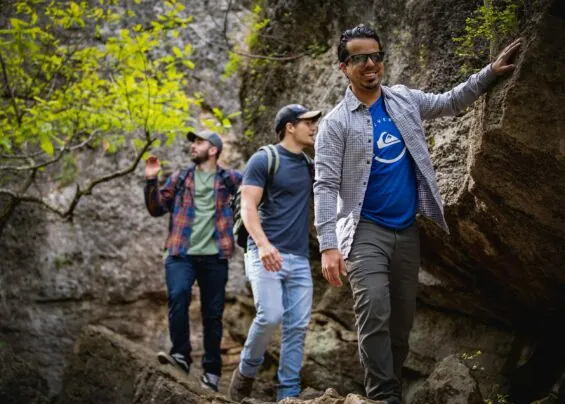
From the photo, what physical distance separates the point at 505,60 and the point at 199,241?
352 cm

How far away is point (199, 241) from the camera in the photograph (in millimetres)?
6438

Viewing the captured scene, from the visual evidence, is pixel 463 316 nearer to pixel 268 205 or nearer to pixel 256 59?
pixel 268 205

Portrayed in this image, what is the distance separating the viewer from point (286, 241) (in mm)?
5422

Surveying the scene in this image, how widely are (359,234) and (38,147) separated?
6.30 metres

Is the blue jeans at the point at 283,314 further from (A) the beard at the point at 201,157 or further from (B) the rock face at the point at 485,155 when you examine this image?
(A) the beard at the point at 201,157

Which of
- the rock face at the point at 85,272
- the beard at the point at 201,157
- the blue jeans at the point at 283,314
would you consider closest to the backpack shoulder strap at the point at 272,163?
the blue jeans at the point at 283,314

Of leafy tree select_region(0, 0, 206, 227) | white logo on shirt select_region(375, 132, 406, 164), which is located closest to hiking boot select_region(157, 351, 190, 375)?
leafy tree select_region(0, 0, 206, 227)

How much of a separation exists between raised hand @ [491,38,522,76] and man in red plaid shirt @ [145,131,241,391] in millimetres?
3256

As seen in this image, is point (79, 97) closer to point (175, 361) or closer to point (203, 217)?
point (203, 217)

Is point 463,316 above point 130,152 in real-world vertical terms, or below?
below

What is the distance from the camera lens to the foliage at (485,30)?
3887 mm

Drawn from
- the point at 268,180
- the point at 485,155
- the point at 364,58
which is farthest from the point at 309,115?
the point at 485,155

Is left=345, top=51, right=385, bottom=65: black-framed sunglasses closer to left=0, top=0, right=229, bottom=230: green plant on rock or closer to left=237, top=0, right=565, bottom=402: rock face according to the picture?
left=237, top=0, right=565, bottom=402: rock face

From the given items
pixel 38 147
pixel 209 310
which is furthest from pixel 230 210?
pixel 38 147
